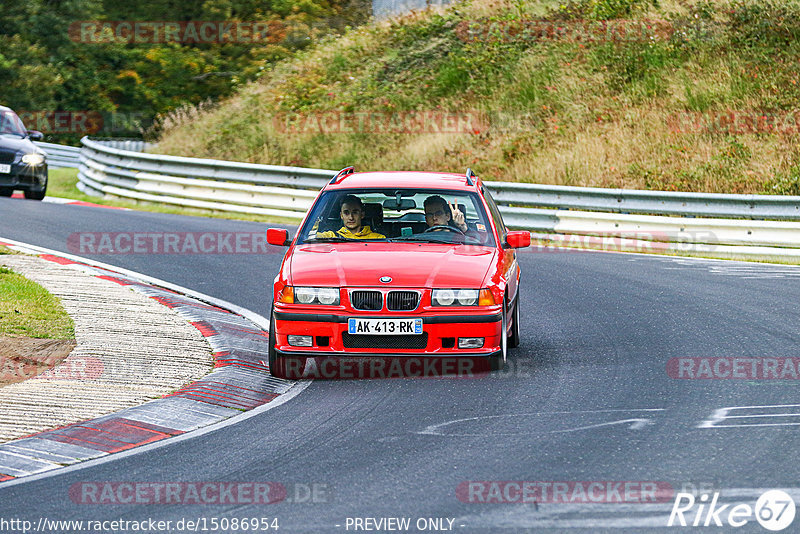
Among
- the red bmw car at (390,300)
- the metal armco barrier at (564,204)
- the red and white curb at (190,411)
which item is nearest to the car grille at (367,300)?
the red bmw car at (390,300)

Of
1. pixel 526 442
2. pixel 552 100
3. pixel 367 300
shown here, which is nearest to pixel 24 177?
pixel 552 100

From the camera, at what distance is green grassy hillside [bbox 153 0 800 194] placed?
75.9 ft

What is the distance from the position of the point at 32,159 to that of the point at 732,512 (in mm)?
20354

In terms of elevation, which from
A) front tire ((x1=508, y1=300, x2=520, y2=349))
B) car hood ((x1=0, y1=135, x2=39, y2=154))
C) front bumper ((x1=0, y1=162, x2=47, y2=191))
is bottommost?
front tire ((x1=508, y1=300, x2=520, y2=349))

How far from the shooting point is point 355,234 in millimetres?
9898

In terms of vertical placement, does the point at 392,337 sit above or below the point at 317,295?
below

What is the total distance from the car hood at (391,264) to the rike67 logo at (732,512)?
3.39 metres

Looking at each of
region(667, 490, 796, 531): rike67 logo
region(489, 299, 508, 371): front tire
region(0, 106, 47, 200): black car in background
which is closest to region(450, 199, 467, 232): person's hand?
region(489, 299, 508, 371): front tire

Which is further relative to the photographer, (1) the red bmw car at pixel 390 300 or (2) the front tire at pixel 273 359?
(2) the front tire at pixel 273 359

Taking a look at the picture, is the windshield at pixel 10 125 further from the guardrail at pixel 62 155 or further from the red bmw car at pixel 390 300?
the red bmw car at pixel 390 300

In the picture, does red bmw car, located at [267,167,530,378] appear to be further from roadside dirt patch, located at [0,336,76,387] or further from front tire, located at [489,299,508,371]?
roadside dirt patch, located at [0,336,76,387]

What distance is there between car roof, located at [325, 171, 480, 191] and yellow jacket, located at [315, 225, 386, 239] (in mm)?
416

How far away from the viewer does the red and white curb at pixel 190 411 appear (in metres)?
6.67

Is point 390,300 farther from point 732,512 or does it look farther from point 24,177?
point 24,177
